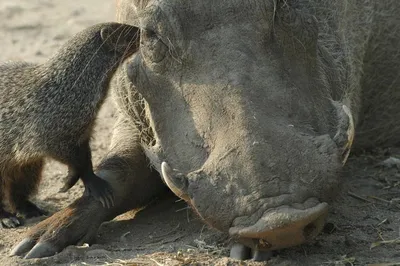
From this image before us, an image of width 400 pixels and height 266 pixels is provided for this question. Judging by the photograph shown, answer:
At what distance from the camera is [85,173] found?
16.5ft

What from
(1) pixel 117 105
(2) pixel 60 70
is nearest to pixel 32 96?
(2) pixel 60 70

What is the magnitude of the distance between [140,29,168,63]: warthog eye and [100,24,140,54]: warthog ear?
0.69 feet

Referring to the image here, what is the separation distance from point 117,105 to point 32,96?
56cm

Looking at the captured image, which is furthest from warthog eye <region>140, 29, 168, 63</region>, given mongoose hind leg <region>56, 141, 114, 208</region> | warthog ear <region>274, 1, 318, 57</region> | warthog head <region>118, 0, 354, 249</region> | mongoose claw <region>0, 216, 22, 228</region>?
mongoose claw <region>0, 216, 22, 228</region>

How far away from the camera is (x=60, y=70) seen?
16.8ft

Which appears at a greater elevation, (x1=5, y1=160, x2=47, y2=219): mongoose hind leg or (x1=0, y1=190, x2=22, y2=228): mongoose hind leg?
(x1=5, y1=160, x2=47, y2=219): mongoose hind leg

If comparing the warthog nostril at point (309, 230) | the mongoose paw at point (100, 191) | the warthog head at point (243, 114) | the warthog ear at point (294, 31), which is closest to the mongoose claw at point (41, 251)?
the mongoose paw at point (100, 191)

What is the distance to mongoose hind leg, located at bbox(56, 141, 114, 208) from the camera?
498 cm

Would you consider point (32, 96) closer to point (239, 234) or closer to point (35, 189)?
point (35, 189)

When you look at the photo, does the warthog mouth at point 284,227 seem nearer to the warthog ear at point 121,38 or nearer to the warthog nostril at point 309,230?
the warthog nostril at point 309,230

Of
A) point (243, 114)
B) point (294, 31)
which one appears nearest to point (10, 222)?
point (243, 114)

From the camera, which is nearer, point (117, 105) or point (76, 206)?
point (76, 206)

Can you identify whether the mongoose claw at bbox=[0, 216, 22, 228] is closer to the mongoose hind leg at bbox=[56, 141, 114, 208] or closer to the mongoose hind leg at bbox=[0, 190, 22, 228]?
the mongoose hind leg at bbox=[0, 190, 22, 228]

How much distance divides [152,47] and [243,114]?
0.66 meters
